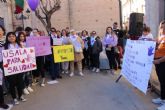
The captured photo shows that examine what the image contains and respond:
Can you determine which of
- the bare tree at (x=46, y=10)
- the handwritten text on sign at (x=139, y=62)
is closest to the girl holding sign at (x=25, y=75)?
the handwritten text on sign at (x=139, y=62)

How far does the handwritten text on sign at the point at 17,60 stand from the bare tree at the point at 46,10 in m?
14.2

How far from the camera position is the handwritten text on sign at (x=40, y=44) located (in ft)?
31.3

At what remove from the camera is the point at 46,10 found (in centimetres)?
2316

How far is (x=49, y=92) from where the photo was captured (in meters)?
8.63

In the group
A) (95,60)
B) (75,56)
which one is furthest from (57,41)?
(95,60)

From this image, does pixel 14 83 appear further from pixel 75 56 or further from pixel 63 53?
pixel 75 56

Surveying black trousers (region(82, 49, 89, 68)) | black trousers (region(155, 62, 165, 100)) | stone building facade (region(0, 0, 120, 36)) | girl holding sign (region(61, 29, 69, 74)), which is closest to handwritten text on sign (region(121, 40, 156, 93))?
black trousers (region(155, 62, 165, 100))

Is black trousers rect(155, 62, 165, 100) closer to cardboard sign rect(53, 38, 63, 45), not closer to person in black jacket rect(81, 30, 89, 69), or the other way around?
cardboard sign rect(53, 38, 63, 45)

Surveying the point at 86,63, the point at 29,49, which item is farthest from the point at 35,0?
the point at 29,49

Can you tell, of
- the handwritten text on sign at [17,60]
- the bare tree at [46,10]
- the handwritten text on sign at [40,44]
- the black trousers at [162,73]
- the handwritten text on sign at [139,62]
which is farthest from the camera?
the bare tree at [46,10]

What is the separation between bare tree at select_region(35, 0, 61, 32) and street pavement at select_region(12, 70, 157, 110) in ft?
43.0

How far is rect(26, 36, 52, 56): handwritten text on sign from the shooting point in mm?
9531

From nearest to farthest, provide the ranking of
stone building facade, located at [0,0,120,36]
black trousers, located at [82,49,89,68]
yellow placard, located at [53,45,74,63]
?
yellow placard, located at [53,45,74,63] → black trousers, located at [82,49,89,68] → stone building facade, located at [0,0,120,36]

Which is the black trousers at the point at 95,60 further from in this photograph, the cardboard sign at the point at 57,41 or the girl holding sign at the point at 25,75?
the girl holding sign at the point at 25,75
